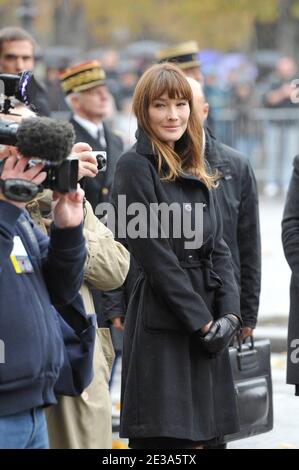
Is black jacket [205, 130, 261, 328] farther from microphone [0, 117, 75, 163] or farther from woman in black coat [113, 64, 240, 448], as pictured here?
microphone [0, 117, 75, 163]

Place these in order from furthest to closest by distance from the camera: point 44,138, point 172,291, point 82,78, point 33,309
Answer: point 82,78, point 172,291, point 33,309, point 44,138

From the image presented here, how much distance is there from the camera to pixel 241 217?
684 cm

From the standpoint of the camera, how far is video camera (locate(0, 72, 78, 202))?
12.5 feet

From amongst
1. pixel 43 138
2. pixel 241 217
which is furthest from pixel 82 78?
pixel 43 138

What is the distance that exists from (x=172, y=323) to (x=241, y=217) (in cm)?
149

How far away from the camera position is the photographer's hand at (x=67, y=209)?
408cm

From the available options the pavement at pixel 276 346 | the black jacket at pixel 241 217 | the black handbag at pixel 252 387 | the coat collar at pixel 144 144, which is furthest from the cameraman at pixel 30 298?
the pavement at pixel 276 346

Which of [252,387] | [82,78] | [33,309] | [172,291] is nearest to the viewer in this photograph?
[33,309]

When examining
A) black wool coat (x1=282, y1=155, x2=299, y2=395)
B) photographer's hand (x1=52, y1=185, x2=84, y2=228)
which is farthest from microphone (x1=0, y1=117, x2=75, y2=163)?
black wool coat (x1=282, y1=155, x2=299, y2=395)

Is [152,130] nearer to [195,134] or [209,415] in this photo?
[195,134]

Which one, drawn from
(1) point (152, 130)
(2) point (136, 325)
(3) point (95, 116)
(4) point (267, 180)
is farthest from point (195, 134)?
(4) point (267, 180)

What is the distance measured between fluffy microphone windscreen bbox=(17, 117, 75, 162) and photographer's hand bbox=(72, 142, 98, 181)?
73 cm

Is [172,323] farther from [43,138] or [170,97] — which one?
[43,138]

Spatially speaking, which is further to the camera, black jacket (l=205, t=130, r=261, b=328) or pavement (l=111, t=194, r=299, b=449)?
pavement (l=111, t=194, r=299, b=449)
